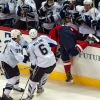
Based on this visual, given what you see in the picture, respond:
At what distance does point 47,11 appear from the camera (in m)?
6.02

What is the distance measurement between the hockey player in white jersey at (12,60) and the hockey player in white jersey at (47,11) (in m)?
1.06

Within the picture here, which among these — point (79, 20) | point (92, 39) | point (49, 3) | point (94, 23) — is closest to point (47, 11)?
point (49, 3)

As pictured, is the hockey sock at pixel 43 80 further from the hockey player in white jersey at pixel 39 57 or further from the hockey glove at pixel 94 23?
the hockey glove at pixel 94 23

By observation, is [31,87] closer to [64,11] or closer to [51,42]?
[51,42]

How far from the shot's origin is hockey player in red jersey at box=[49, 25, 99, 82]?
17.3ft

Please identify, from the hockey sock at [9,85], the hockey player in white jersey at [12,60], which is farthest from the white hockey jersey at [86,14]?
the hockey sock at [9,85]

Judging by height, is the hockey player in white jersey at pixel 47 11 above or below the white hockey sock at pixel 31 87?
above

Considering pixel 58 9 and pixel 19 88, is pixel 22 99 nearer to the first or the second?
pixel 19 88

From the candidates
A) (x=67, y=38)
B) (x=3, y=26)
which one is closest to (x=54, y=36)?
(x=67, y=38)

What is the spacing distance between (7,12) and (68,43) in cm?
141

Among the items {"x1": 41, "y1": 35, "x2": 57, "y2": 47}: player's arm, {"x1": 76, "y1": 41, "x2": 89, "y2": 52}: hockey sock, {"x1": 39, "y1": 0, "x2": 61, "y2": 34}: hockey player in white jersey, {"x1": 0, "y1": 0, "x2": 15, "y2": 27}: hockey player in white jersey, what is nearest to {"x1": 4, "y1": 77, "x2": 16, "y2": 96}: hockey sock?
{"x1": 41, "y1": 35, "x2": 57, "y2": 47}: player's arm

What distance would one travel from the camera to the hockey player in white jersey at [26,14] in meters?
6.09

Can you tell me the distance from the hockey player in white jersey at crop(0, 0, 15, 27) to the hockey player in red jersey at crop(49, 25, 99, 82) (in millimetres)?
1098

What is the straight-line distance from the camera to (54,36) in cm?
545
